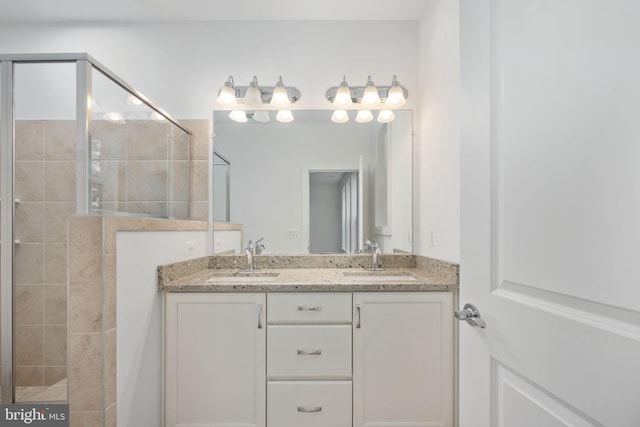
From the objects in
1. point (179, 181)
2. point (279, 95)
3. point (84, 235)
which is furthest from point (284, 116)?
point (84, 235)

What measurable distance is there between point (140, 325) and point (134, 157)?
0.84 m

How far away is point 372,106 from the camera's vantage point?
2.08 meters

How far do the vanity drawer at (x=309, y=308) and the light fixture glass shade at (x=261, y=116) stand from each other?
1212 millimetres

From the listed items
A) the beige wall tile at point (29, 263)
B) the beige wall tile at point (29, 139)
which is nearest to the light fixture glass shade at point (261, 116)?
the beige wall tile at point (29, 139)

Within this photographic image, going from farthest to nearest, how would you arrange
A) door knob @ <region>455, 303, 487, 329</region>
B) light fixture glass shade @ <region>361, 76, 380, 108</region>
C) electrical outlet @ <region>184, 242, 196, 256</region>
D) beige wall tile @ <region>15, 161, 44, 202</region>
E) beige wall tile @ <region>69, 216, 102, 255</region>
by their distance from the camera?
light fixture glass shade @ <region>361, 76, 380, 108</region> < electrical outlet @ <region>184, 242, 196, 256</region> < beige wall tile @ <region>15, 161, 44, 202</region> < beige wall tile @ <region>69, 216, 102, 255</region> < door knob @ <region>455, 303, 487, 329</region>

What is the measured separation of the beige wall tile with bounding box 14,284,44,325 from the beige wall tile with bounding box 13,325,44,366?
27 millimetres

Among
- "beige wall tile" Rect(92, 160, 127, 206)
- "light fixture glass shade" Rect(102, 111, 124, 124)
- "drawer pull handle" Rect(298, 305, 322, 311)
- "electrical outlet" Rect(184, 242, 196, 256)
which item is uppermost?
"light fixture glass shade" Rect(102, 111, 124, 124)

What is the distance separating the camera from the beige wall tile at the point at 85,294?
3.82ft

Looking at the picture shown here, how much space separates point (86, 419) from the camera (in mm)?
1185

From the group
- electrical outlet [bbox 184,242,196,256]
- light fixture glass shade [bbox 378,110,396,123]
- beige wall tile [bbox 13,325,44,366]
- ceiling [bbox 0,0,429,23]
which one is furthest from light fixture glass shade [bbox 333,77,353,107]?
beige wall tile [bbox 13,325,44,366]

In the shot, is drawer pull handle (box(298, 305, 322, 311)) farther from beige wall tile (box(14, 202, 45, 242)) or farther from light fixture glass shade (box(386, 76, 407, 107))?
light fixture glass shade (box(386, 76, 407, 107))

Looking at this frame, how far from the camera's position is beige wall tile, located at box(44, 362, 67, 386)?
4.23 ft

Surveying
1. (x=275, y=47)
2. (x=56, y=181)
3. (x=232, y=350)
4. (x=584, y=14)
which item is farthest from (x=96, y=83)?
(x=584, y=14)

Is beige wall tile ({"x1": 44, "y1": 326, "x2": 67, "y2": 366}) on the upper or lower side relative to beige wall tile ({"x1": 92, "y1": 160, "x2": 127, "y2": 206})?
lower
